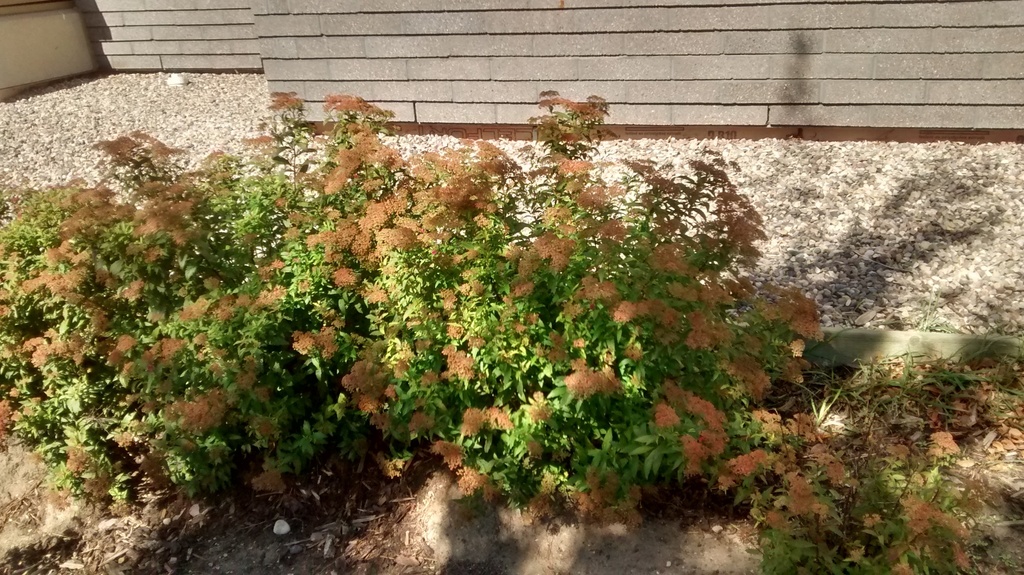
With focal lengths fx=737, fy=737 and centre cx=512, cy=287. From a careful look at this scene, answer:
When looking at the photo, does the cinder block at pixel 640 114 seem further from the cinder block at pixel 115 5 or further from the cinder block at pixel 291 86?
the cinder block at pixel 115 5

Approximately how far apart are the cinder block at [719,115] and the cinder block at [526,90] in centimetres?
46

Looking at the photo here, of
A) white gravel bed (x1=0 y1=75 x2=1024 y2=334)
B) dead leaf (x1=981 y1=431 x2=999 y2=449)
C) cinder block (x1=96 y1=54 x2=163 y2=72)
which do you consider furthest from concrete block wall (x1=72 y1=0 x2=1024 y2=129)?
cinder block (x1=96 y1=54 x2=163 y2=72)

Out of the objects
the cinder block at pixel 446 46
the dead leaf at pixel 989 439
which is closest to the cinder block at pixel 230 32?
the cinder block at pixel 446 46

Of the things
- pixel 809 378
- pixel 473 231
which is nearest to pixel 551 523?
pixel 473 231

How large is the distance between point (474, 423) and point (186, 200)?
1.30m

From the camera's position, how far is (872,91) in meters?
5.20

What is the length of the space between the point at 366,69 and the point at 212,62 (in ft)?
11.8

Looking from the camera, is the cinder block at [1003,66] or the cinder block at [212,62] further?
the cinder block at [212,62]

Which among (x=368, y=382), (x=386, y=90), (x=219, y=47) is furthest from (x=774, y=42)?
(x=219, y=47)

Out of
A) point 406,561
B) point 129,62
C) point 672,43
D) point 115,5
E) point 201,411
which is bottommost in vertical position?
point 406,561

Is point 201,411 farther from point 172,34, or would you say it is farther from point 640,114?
point 172,34

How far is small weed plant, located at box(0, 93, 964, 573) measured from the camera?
7.31ft

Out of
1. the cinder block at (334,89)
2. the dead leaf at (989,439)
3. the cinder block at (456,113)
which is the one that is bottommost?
the dead leaf at (989,439)

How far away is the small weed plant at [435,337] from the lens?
2.23 m
